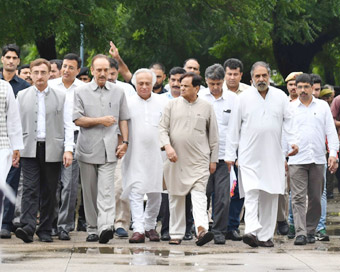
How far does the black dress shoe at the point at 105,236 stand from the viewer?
10820mm

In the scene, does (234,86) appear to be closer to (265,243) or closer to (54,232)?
(265,243)

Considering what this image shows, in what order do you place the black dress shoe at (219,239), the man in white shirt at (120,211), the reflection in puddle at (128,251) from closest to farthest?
the reflection in puddle at (128,251), the black dress shoe at (219,239), the man in white shirt at (120,211)

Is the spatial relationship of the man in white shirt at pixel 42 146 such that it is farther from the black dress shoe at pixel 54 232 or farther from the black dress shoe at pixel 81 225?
the black dress shoe at pixel 81 225

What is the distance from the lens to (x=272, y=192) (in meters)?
11.2

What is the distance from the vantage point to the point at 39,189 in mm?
11367

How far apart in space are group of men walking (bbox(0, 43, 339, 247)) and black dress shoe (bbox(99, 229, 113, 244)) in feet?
0.04

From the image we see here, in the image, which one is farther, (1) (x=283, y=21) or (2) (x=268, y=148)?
(1) (x=283, y=21)

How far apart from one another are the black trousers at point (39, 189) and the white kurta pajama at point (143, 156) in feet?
2.85

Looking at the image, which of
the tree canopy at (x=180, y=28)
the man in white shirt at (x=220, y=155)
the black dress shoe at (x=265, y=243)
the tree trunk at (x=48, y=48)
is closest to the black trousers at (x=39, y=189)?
the man in white shirt at (x=220, y=155)

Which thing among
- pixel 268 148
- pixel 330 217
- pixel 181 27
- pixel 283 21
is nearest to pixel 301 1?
pixel 283 21

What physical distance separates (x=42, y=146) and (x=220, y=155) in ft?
6.82

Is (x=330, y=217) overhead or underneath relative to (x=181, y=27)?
underneath

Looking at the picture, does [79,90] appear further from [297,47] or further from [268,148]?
[297,47]

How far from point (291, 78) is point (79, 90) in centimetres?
340
